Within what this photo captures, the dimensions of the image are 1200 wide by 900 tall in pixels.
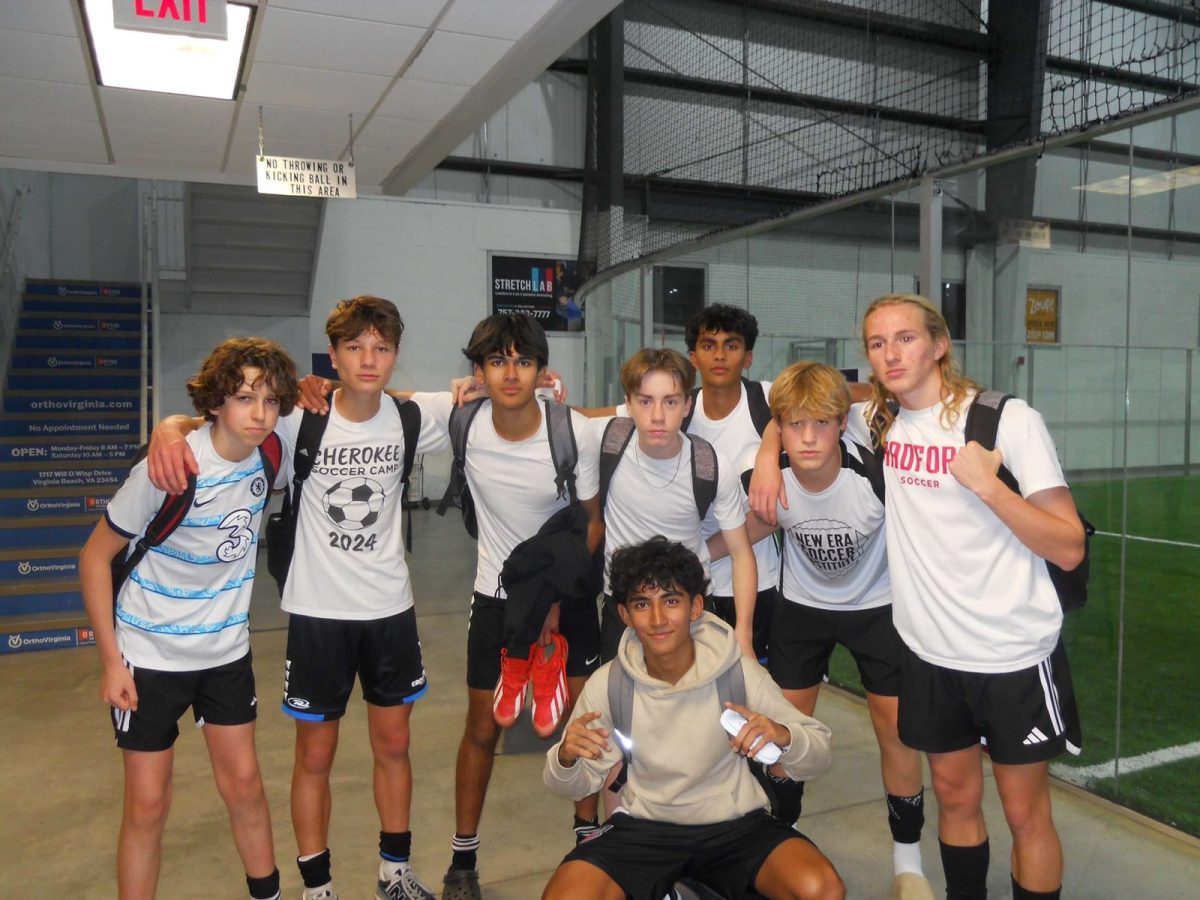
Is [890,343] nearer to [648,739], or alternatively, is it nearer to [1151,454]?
[648,739]

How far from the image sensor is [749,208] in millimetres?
12078

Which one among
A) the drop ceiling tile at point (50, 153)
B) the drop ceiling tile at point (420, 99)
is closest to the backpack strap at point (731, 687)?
the drop ceiling tile at point (420, 99)

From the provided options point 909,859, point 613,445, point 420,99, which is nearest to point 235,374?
point 613,445

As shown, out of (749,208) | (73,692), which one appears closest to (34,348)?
(73,692)

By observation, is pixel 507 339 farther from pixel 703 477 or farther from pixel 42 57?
pixel 42 57

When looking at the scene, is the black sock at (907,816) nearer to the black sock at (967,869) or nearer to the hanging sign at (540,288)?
the black sock at (967,869)

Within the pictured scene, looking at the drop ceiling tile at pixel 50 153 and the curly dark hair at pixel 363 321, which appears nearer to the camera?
the curly dark hair at pixel 363 321

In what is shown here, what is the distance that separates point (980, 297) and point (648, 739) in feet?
8.08

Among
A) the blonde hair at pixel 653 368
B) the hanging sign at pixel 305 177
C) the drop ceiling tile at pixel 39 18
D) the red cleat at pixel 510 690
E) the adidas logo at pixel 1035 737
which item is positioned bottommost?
the red cleat at pixel 510 690

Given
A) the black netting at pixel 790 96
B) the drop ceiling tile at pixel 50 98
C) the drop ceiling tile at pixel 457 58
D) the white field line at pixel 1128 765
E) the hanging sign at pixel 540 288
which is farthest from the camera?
the hanging sign at pixel 540 288

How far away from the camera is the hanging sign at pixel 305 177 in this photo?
20.1 ft

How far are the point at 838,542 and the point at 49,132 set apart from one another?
631 centimetres

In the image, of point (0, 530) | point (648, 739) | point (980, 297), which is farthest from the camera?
point (0, 530)

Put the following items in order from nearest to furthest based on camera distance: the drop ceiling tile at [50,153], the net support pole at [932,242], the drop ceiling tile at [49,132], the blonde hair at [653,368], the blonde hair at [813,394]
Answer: the blonde hair at [813,394] < the blonde hair at [653,368] < the net support pole at [932,242] < the drop ceiling tile at [49,132] < the drop ceiling tile at [50,153]
